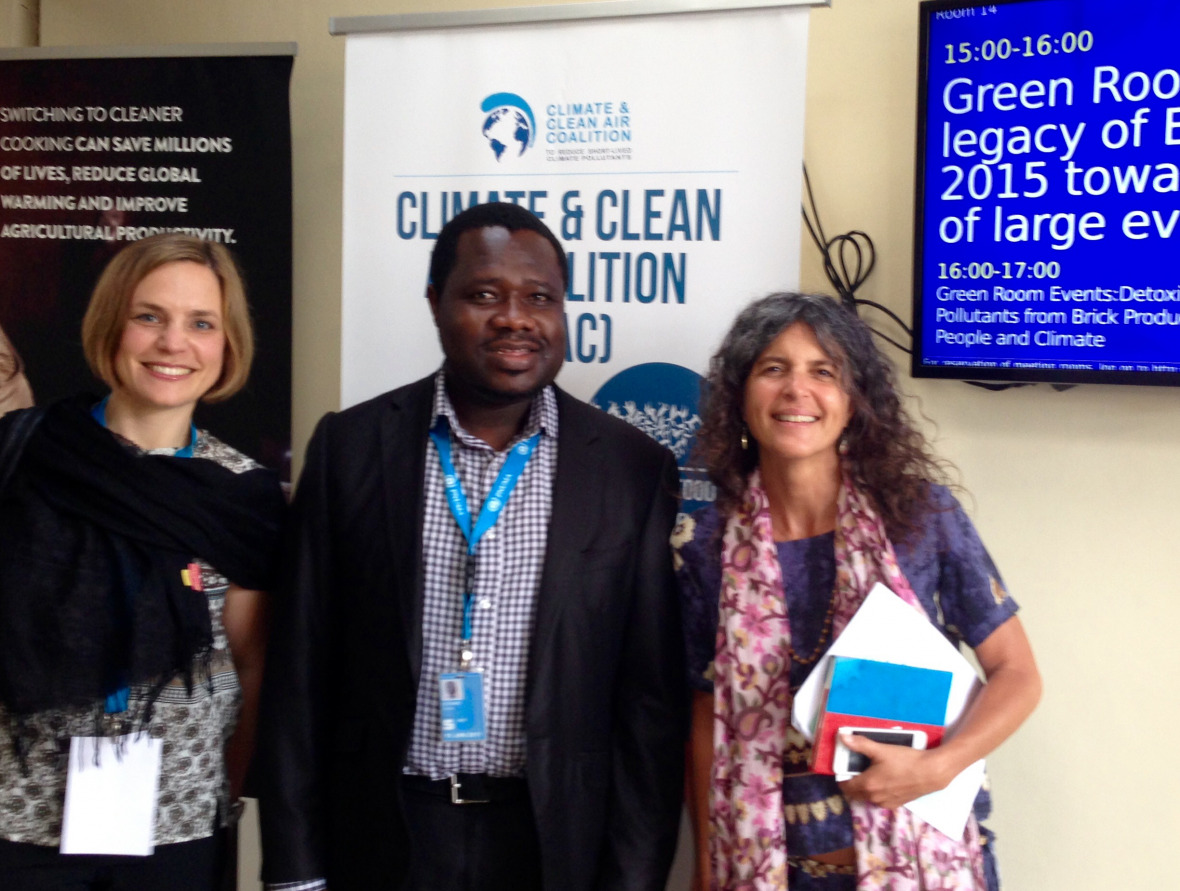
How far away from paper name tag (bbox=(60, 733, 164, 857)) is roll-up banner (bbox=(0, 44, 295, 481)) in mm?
1221

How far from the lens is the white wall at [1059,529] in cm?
245

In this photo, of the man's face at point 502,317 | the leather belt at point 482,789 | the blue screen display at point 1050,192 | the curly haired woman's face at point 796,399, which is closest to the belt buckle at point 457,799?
the leather belt at point 482,789

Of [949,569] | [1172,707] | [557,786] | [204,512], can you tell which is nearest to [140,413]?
[204,512]

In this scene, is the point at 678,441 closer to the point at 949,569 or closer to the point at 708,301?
the point at 708,301

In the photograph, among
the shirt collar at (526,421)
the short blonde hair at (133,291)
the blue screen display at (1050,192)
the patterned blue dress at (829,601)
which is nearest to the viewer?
the patterned blue dress at (829,601)

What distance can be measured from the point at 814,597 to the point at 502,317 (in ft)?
2.35

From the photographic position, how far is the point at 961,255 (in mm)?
2371

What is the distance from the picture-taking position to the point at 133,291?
1950mm

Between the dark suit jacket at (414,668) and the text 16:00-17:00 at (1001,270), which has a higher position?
the text 16:00-17:00 at (1001,270)

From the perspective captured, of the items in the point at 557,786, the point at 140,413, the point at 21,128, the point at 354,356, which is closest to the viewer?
the point at 557,786

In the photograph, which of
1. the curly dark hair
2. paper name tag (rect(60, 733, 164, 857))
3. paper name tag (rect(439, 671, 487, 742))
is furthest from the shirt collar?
paper name tag (rect(60, 733, 164, 857))

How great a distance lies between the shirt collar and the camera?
5.97 feet

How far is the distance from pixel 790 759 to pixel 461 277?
99cm

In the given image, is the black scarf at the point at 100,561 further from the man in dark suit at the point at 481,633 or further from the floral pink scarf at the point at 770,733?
the floral pink scarf at the point at 770,733
